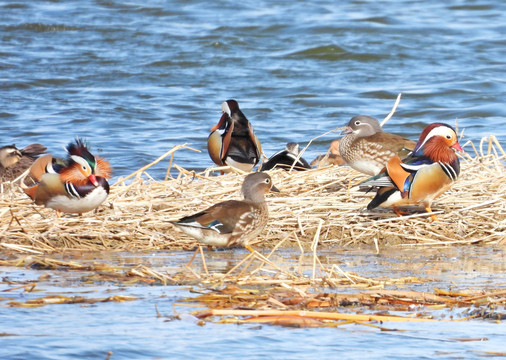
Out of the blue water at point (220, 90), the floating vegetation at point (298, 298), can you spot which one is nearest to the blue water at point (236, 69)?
the blue water at point (220, 90)

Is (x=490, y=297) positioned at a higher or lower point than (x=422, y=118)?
higher

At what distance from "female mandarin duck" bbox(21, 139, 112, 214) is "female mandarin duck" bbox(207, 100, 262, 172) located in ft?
10.5

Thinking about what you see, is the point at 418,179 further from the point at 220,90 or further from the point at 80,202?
the point at 220,90

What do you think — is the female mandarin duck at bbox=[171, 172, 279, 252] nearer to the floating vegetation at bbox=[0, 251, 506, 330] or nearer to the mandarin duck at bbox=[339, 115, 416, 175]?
the floating vegetation at bbox=[0, 251, 506, 330]

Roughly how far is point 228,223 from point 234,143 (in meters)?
3.94

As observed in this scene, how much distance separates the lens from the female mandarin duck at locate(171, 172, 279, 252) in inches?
267

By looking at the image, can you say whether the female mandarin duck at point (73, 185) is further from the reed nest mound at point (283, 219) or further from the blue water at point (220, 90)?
the blue water at point (220, 90)

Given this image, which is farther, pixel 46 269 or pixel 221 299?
pixel 46 269

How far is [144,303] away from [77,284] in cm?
63

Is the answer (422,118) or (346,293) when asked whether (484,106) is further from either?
(346,293)

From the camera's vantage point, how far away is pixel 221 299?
5.29 m

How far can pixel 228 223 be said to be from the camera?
6.87 m

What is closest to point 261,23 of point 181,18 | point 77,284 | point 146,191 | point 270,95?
point 181,18

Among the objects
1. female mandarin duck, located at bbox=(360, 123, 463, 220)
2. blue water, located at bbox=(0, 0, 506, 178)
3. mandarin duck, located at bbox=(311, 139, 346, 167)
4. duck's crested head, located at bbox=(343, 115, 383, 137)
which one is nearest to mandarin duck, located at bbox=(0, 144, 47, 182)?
blue water, located at bbox=(0, 0, 506, 178)
